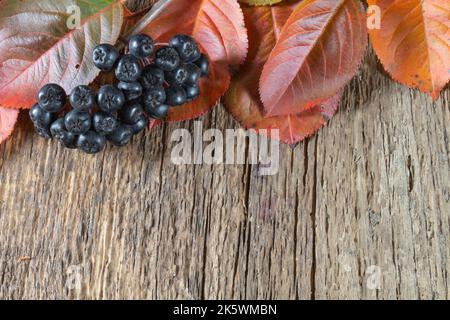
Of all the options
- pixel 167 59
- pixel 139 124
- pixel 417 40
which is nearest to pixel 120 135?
pixel 139 124

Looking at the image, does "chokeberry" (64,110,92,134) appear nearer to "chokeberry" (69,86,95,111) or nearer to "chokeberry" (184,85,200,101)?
"chokeberry" (69,86,95,111)

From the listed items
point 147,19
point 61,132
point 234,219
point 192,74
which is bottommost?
point 234,219

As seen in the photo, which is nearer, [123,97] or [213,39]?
[123,97]

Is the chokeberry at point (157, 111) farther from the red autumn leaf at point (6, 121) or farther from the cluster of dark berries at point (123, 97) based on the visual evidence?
the red autumn leaf at point (6, 121)

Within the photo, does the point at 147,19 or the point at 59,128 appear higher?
the point at 147,19

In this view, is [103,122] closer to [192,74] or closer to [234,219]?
[192,74]

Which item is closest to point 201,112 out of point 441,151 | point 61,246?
point 61,246
